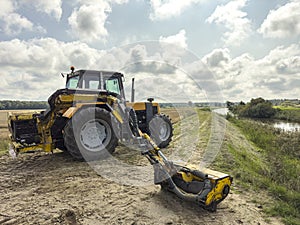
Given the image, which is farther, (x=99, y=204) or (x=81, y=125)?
(x=81, y=125)

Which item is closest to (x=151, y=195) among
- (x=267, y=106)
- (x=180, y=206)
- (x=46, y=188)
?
(x=180, y=206)

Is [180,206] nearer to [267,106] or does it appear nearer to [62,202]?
[62,202]

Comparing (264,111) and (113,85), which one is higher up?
(113,85)

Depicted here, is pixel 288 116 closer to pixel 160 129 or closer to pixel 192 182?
pixel 160 129

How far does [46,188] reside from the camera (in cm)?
428

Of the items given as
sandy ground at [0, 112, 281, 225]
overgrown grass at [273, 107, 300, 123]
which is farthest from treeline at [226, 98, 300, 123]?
sandy ground at [0, 112, 281, 225]

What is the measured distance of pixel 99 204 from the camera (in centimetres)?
360

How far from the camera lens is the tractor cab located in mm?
7141

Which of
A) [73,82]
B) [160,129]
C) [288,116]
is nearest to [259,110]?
[288,116]

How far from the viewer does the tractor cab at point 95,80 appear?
7141mm

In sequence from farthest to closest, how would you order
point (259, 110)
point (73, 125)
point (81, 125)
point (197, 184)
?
A: point (259, 110), point (81, 125), point (73, 125), point (197, 184)

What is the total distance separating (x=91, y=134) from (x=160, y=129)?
293 centimetres

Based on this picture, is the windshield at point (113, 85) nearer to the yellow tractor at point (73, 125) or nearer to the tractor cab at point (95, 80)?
the tractor cab at point (95, 80)

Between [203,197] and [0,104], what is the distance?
185 feet
